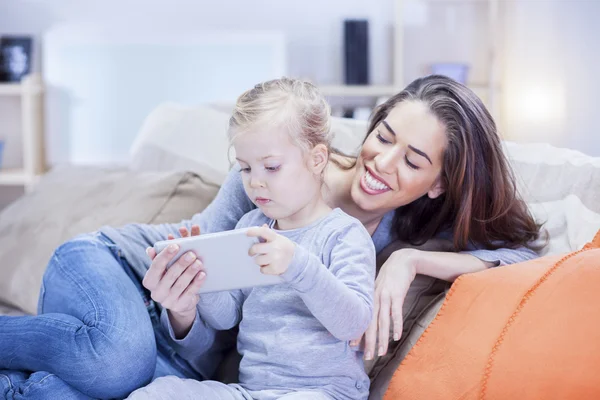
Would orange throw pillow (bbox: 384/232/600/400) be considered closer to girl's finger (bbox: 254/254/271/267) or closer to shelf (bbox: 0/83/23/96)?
girl's finger (bbox: 254/254/271/267)

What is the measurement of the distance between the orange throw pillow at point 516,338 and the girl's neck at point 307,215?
0.28m

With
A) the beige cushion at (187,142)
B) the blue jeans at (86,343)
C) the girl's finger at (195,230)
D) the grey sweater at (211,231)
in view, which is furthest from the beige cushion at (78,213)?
the girl's finger at (195,230)

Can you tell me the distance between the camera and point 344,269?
1130 mm

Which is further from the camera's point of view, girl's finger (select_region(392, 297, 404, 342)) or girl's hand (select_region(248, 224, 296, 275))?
girl's finger (select_region(392, 297, 404, 342))

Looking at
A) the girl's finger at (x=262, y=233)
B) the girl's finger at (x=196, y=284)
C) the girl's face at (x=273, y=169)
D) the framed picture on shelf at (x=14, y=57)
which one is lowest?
the girl's finger at (x=196, y=284)

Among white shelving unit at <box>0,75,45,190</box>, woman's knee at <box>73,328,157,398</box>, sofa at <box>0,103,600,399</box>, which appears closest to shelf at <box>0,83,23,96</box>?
white shelving unit at <box>0,75,45,190</box>

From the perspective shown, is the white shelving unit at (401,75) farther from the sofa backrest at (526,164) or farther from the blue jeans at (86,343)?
the blue jeans at (86,343)

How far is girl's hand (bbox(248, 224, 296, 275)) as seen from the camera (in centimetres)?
101

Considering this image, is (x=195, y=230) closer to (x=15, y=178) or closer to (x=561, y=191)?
(x=561, y=191)

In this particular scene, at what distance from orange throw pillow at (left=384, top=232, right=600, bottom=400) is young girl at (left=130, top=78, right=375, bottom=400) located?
13 cm

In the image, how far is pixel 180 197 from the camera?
182 cm

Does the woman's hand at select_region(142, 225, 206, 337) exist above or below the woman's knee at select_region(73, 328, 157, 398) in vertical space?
above

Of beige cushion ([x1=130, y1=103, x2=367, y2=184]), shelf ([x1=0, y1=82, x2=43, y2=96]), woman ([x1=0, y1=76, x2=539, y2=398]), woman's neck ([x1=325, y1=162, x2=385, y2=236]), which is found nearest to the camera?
woman ([x1=0, y1=76, x2=539, y2=398])

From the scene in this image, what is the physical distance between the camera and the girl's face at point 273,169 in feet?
3.76
